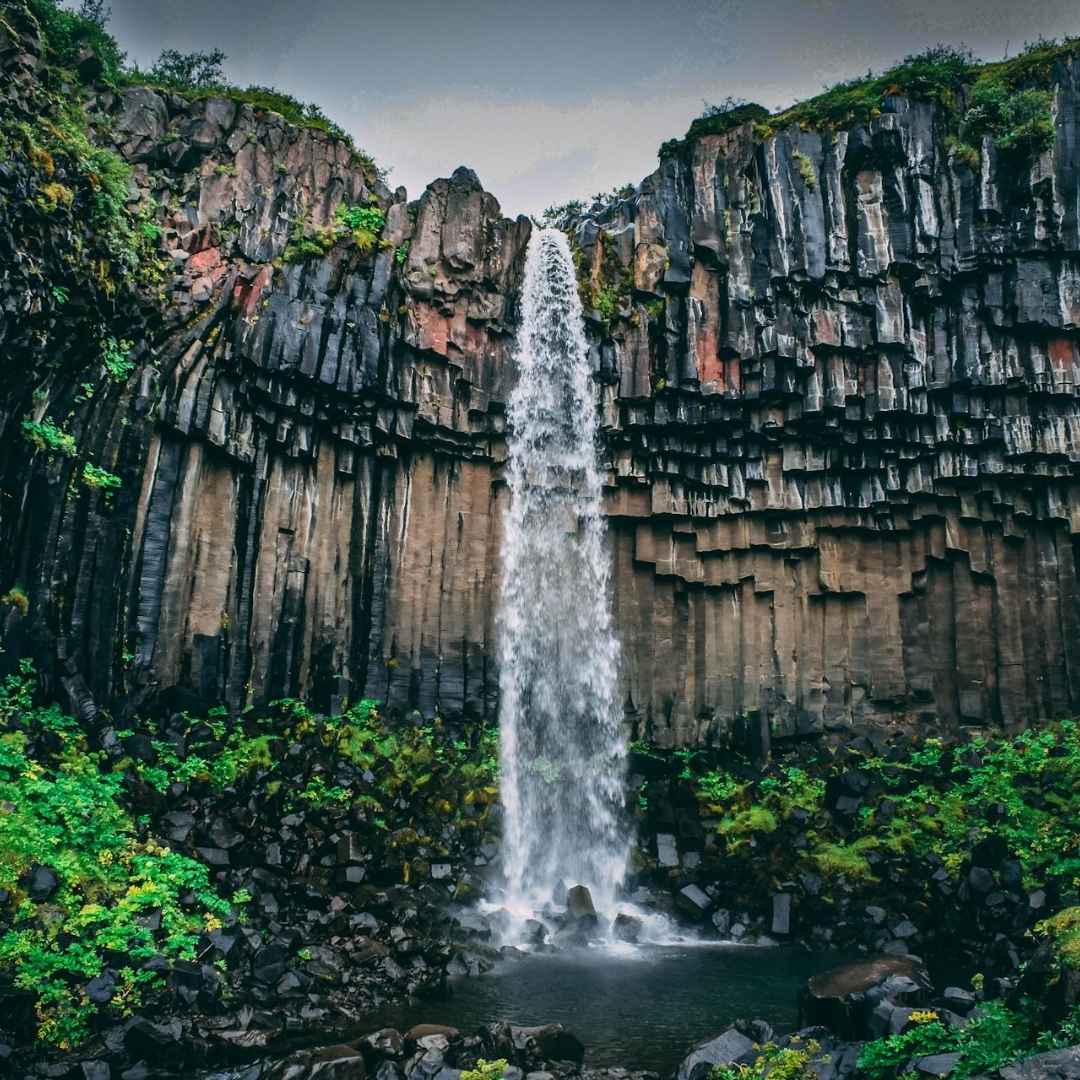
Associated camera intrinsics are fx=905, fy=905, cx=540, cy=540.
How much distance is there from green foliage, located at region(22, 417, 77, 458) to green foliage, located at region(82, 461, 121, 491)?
0.31 meters

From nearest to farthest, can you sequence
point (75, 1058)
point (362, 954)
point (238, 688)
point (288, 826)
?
point (75, 1058), point (362, 954), point (288, 826), point (238, 688)

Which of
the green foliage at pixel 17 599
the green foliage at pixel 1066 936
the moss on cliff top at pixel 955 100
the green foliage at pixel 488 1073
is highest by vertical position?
the moss on cliff top at pixel 955 100

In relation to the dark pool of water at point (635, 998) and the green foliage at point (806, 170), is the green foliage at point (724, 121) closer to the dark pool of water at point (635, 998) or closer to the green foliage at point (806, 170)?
the green foliage at point (806, 170)

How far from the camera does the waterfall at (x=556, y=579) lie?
59.6ft

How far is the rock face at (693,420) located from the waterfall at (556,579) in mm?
475

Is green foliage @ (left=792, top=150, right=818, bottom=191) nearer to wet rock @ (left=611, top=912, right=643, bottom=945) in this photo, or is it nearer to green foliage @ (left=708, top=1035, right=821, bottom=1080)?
wet rock @ (left=611, top=912, right=643, bottom=945)

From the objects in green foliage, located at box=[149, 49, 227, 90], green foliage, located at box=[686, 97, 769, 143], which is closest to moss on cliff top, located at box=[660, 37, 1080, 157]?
green foliage, located at box=[686, 97, 769, 143]

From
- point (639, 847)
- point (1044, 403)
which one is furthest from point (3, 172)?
point (1044, 403)

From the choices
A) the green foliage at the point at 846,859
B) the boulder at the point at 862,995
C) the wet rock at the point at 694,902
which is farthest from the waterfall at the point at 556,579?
the boulder at the point at 862,995

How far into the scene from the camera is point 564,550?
19438 mm

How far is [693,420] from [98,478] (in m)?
11.2

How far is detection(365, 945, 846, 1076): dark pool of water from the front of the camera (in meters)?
10.1

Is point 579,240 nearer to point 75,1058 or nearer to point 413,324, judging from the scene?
point 413,324

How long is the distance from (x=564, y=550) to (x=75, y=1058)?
12794 mm
